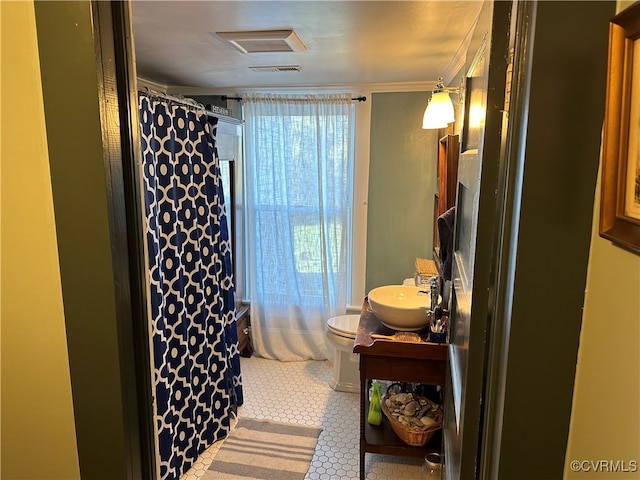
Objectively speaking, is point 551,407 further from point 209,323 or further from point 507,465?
point 209,323

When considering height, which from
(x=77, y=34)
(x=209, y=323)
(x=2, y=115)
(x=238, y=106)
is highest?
(x=238, y=106)

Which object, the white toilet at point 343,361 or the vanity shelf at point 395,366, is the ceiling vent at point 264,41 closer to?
the vanity shelf at point 395,366

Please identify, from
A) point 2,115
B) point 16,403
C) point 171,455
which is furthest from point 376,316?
point 2,115

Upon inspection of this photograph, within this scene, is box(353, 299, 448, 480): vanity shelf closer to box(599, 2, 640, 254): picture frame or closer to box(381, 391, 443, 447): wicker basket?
box(381, 391, 443, 447): wicker basket

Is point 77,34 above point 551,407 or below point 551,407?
above

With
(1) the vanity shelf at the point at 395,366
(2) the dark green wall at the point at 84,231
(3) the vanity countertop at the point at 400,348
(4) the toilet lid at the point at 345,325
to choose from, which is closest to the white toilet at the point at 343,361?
(4) the toilet lid at the point at 345,325

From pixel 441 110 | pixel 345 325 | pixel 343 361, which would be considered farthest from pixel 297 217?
pixel 441 110

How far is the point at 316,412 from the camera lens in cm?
283

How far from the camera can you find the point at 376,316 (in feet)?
7.59

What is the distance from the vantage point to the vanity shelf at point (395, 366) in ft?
6.52

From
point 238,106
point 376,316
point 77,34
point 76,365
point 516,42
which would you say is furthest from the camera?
point 238,106

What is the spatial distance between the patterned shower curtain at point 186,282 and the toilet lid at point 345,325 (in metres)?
0.70

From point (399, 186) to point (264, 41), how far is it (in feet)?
5.23

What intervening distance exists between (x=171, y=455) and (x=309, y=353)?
5.21 ft
